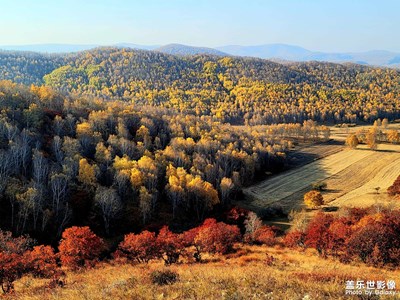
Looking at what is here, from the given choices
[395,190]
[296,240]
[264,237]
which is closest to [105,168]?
[264,237]

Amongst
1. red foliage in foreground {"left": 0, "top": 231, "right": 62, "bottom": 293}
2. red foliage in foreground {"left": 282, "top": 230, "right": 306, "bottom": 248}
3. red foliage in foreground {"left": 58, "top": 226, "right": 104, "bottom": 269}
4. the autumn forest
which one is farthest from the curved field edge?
red foliage in foreground {"left": 0, "top": 231, "right": 62, "bottom": 293}

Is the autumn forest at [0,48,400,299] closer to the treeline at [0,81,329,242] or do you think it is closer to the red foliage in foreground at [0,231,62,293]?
the red foliage in foreground at [0,231,62,293]

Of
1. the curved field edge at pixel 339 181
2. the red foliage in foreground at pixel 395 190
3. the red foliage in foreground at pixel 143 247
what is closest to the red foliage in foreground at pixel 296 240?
the red foliage in foreground at pixel 143 247

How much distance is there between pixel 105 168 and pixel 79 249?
41771 millimetres

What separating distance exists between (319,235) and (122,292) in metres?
32.0

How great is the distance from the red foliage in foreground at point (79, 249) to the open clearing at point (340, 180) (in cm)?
5156

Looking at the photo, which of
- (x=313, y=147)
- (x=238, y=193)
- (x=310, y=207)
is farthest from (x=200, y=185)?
(x=313, y=147)

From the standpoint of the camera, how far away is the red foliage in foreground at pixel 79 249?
42237mm

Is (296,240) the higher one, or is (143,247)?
(143,247)

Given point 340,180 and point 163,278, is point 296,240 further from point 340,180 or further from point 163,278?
point 340,180

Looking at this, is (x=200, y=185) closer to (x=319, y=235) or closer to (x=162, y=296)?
(x=319, y=235)

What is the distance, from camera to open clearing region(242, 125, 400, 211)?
296 feet

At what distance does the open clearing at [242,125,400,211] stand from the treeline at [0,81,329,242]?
786 centimetres

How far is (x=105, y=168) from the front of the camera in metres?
83.7
